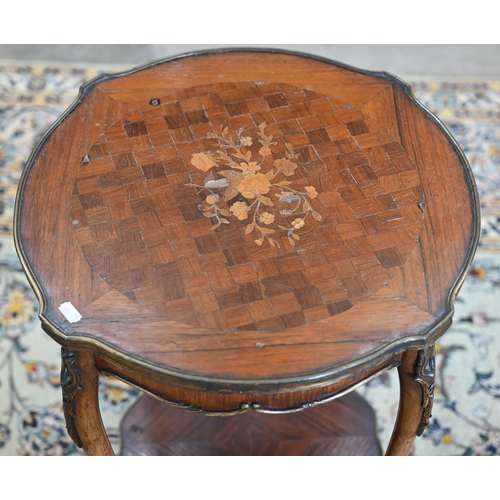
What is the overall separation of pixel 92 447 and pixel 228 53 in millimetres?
658

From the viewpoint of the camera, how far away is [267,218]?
0.96 meters

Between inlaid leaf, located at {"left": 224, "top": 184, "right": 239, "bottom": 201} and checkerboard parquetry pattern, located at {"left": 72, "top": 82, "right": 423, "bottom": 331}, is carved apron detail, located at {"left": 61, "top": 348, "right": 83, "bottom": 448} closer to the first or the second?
checkerboard parquetry pattern, located at {"left": 72, "top": 82, "right": 423, "bottom": 331}

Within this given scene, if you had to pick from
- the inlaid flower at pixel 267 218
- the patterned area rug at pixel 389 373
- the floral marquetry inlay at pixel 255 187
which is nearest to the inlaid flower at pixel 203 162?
the floral marquetry inlay at pixel 255 187

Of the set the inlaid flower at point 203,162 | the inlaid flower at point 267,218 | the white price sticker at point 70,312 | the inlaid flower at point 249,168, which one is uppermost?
the inlaid flower at point 203,162

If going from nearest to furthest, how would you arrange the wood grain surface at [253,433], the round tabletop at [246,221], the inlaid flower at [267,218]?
the round tabletop at [246,221] → the inlaid flower at [267,218] → the wood grain surface at [253,433]

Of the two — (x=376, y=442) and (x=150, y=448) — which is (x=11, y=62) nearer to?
(x=150, y=448)

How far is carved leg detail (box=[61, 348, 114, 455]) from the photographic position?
0.89 m

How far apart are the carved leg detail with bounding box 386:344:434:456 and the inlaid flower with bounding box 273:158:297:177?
298 millimetres

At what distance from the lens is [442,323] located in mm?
852

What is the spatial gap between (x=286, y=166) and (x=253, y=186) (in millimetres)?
62

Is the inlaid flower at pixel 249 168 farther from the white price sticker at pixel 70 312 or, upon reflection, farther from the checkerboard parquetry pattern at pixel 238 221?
the white price sticker at pixel 70 312

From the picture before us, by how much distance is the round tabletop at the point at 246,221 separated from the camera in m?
0.84

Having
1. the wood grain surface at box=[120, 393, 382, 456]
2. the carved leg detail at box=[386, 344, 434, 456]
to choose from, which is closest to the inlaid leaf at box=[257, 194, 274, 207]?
the carved leg detail at box=[386, 344, 434, 456]

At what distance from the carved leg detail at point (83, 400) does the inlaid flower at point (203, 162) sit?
1.00 ft
